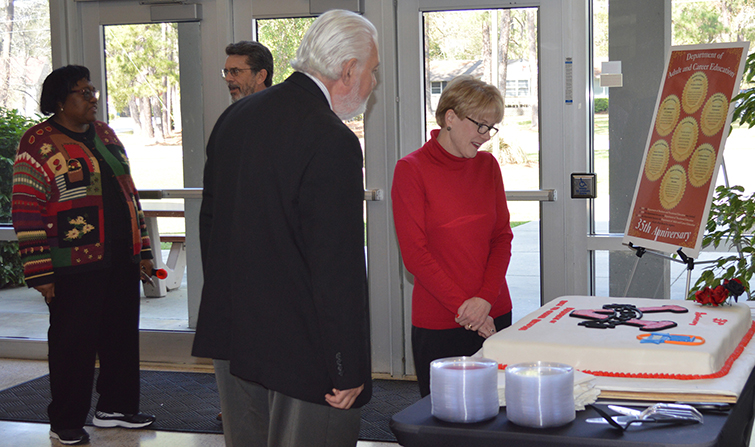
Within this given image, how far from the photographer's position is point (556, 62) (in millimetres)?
3658

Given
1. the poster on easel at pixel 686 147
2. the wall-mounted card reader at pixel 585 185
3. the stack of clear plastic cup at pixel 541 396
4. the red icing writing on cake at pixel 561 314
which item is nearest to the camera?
the stack of clear plastic cup at pixel 541 396

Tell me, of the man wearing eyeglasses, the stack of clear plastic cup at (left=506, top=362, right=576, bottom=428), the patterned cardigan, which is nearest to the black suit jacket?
the stack of clear plastic cup at (left=506, top=362, right=576, bottom=428)

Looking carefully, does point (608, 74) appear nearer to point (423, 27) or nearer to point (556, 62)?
point (556, 62)

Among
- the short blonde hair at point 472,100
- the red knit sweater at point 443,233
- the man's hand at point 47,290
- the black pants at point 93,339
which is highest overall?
the short blonde hair at point 472,100

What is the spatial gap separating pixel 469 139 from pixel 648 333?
82cm

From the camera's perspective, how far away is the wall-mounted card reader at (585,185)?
365 cm

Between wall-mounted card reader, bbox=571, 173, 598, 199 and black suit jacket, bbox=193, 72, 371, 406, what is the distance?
243 centimetres

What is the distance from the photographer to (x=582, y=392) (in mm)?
1366

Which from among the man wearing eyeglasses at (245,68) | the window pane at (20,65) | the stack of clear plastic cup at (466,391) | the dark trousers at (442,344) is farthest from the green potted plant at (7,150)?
the stack of clear plastic cup at (466,391)

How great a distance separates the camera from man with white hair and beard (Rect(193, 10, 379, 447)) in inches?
55.1

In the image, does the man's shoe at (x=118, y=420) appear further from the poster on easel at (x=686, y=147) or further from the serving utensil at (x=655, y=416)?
the serving utensil at (x=655, y=416)

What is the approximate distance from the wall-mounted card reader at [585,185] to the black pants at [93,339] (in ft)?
7.10

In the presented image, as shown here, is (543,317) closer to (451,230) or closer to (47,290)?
(451,230)

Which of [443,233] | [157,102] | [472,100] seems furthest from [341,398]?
[157,102]
